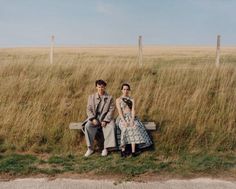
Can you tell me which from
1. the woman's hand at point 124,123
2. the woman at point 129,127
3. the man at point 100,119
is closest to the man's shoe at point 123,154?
the woman at point 129,127

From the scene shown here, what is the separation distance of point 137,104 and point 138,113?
0.36m

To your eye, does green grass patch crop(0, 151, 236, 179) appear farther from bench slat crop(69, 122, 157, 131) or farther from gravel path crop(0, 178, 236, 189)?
bench slat crop(69, 122, 157, 131)

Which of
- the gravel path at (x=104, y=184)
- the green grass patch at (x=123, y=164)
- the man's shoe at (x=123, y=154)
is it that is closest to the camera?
the gravel path at (x=104, y=184)

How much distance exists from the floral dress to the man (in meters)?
0.16

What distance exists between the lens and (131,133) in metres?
6.27

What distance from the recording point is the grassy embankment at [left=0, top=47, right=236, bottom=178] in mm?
5762

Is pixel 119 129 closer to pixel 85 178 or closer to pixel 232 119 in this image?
pixel 85 178

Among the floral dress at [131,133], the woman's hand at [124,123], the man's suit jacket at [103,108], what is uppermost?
the man's suit jacket at [103,108]

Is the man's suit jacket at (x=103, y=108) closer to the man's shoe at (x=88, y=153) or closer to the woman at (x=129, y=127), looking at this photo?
the woman at (x=129, y=127)

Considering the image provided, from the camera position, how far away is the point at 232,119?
7301 millimetres

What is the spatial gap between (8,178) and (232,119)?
4.44 m

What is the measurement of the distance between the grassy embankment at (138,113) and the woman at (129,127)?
248 millimetres

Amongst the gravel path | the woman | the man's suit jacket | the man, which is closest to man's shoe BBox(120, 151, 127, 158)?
the woman

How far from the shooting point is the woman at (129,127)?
244 inches
